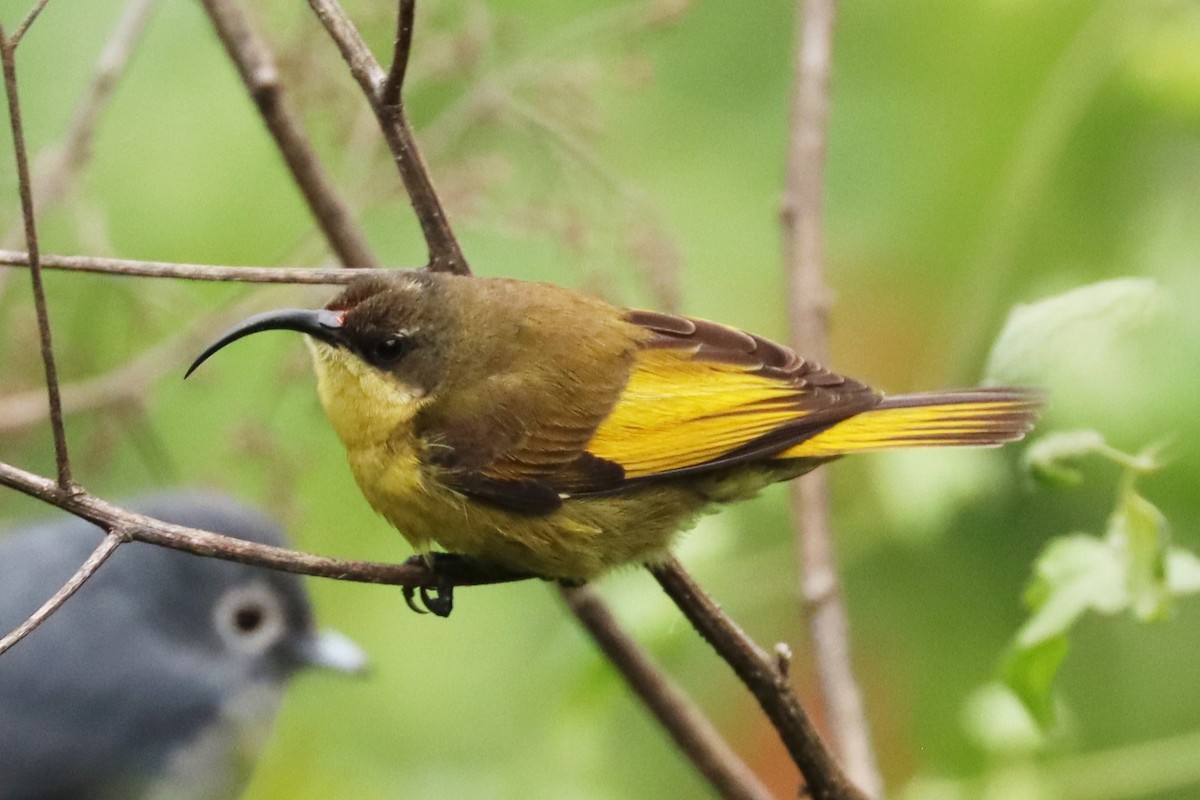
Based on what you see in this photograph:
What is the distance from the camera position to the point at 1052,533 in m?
3.13

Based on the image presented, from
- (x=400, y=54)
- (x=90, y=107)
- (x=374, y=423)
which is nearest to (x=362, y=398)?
(x=374, y=423)

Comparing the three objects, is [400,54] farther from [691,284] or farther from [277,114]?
[691,284]

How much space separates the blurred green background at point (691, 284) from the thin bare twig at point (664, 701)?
123 mm

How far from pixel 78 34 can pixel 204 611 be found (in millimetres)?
1571

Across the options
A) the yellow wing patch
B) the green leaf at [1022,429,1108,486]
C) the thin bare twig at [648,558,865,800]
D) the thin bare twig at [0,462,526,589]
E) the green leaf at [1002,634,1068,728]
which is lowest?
the thin bare twig at [0,462,526,589]

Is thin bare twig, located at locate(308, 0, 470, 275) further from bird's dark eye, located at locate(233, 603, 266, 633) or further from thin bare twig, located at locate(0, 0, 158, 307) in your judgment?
bird's dark eye, located at locate(233, 603, 266, 633)

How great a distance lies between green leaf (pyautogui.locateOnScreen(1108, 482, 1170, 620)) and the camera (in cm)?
157

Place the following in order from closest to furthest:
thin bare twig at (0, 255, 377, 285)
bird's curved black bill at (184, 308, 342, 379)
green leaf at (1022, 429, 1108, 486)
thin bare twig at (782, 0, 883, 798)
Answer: thin bare twig at (0, 255, 377, 285)
green leaf at (1022, 429, 1108, 486)
bird's curved black bill at (184, 308, 342, 379)
thin bare twig at (782, 0, 883, 798)

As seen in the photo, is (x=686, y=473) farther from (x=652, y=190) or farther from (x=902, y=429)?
(x=652, y=190)

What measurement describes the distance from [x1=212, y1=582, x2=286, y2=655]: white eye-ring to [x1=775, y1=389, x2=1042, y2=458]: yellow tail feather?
1.80 m

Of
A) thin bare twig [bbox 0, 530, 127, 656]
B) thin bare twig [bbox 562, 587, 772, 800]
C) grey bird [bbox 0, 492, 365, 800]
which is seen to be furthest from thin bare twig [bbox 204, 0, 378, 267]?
grey bird [bbox 0, 492, 365, 800]

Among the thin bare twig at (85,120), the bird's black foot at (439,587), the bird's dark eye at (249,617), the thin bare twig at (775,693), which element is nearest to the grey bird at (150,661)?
the bird's dark eye at (249,617)

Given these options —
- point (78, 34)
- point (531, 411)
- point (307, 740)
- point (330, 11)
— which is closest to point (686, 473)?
point (531, 411)

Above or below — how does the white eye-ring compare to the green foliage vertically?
above
